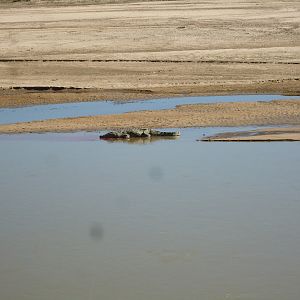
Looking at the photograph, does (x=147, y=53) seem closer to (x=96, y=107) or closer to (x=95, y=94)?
(x=95, y=94)

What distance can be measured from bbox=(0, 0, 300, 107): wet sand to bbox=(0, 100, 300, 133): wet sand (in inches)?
92.8

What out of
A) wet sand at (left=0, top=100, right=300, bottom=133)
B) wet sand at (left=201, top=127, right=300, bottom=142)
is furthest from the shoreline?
wet sand at (left=201, top=127, right=300, bottom=142)

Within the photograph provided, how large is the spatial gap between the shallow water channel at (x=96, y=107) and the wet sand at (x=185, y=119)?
0.69 m

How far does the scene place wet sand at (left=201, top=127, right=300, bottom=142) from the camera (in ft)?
57.0

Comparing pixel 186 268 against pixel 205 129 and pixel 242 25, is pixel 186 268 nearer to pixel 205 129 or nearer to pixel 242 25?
pixel 205 129

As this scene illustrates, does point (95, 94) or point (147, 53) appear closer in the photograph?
point (95, 94)

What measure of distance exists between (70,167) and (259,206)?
13.1 ft

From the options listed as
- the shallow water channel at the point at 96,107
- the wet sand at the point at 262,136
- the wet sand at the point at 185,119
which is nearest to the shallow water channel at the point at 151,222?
the wet sand at the point at 262,136

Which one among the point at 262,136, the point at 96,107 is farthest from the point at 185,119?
the point at 96,107

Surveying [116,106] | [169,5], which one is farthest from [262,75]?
[169,5]

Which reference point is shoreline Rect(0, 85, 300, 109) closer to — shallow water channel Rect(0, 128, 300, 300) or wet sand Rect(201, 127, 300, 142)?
wet sand Rect(201, 127, 300, 142)

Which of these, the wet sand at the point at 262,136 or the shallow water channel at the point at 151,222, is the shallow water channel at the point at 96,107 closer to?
the wet sand at the point at 262,136

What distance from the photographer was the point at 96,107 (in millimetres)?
21984

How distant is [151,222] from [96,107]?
34.2 feet
